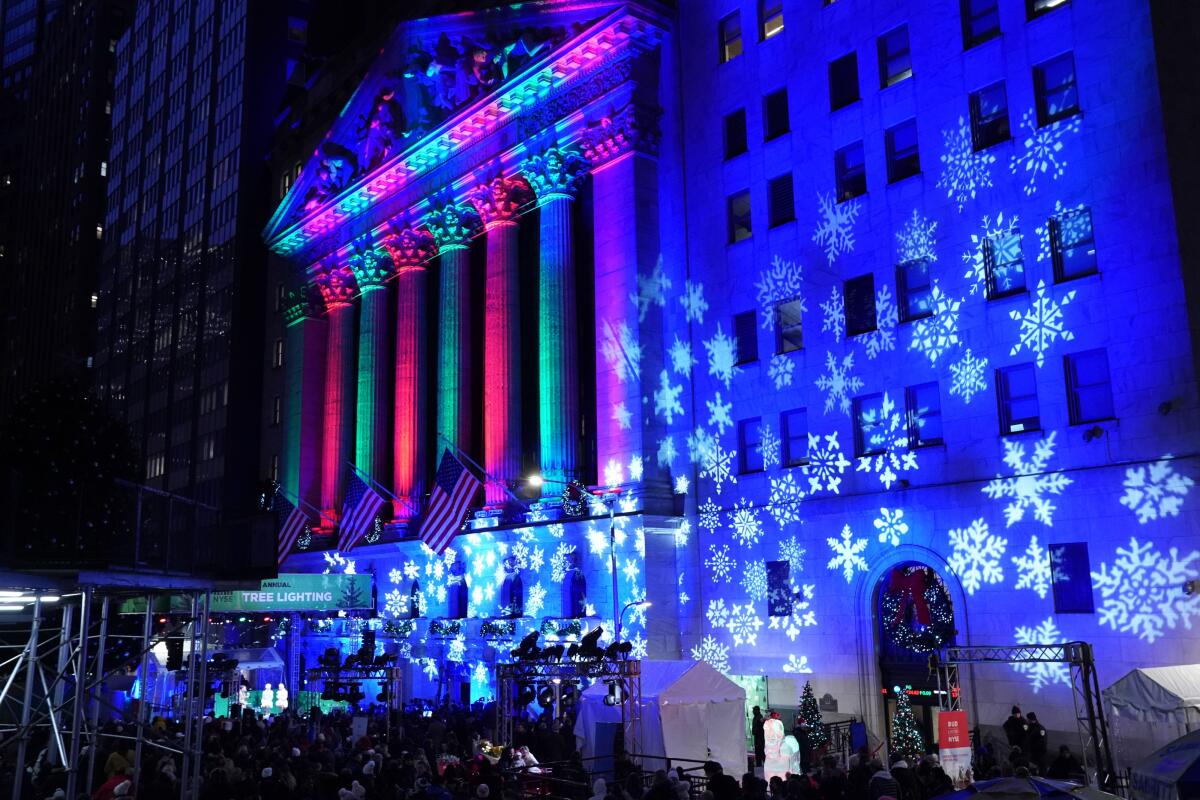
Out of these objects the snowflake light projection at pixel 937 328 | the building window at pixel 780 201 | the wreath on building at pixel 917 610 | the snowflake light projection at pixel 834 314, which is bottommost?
the wreath on building at pixel 917 610

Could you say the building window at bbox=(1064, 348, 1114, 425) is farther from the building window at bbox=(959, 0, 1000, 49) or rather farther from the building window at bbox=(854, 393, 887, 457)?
the building window at bbox=(959, 0, 1000, 49)

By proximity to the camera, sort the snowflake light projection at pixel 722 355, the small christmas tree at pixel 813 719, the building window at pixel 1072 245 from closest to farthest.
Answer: the building window at pixel 1072 245
the small christmas tree at pixel 813 719
the snowflake light projection at pixel 722 355

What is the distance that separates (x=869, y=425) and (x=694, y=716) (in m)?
10.6

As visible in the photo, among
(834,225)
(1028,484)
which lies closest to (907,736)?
(1028,484)

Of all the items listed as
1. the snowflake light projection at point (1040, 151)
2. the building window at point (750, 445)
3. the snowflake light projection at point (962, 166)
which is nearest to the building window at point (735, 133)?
the snowflake light projection at point (962, 166)

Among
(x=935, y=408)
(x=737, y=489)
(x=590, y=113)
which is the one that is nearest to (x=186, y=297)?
(x=590, y=113)

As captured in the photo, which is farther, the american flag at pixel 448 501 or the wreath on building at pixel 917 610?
the american flag at pixel 448 501

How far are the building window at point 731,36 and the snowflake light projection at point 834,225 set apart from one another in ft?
23.2

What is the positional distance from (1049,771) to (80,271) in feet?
333

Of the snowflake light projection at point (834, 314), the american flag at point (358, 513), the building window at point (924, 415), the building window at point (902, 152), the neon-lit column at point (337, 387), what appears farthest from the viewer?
the neon-lit column at point (337, 387)

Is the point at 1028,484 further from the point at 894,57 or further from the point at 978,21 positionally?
the point at 894,57

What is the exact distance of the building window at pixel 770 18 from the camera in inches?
1364

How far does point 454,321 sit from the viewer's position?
44.4m

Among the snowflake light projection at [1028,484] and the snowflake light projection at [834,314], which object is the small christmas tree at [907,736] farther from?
the snowflake light projection at [834,314]
